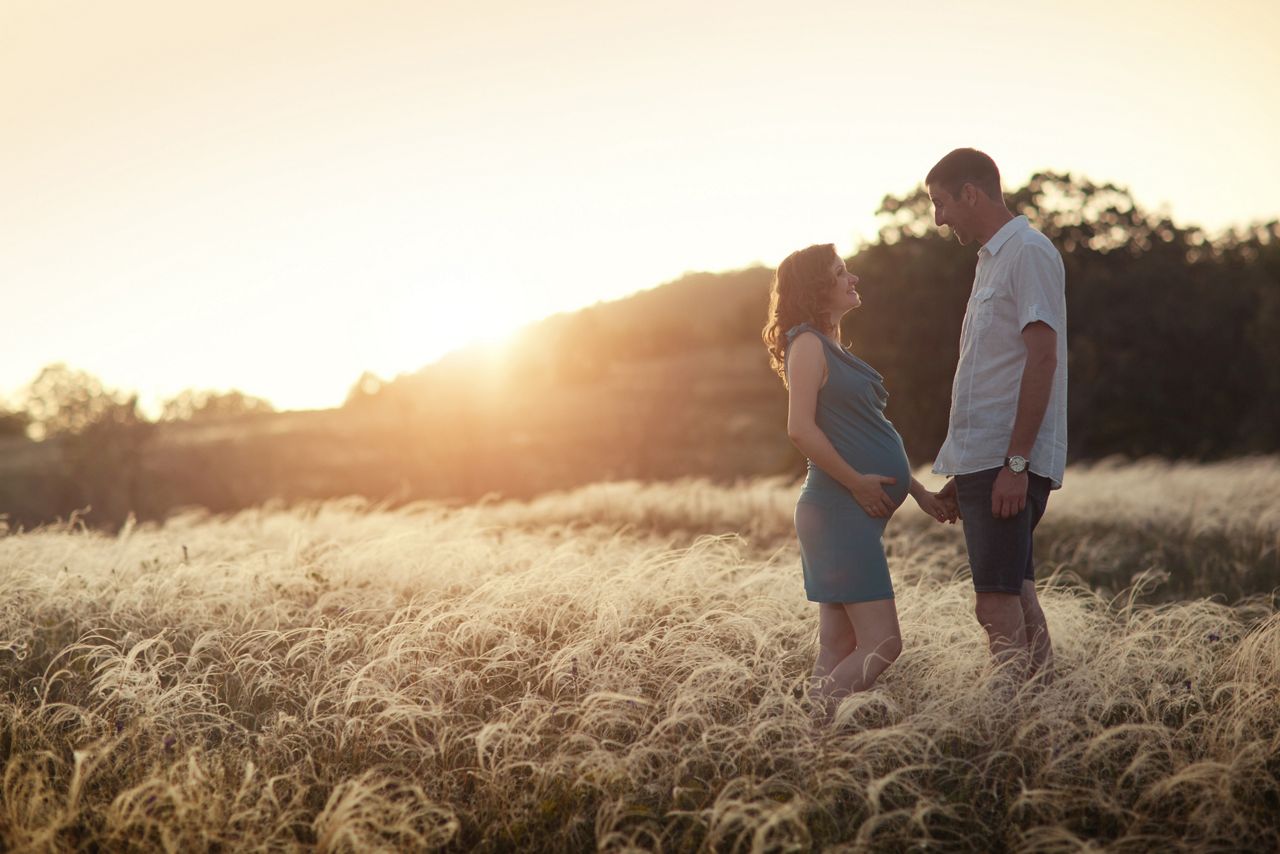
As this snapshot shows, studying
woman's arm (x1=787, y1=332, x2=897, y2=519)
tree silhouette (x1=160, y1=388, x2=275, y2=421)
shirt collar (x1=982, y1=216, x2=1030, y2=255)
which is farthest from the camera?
tree silhouette (x1=160, y1=388, x2=275, y2=421)

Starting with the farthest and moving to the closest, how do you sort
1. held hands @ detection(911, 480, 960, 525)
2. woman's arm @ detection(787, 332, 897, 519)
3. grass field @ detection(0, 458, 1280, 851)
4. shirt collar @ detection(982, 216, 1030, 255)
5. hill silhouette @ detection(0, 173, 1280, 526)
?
hill silhouette @ detection(0, 173, 1280, 526) → held hands @ detection(911, 480, 960, 525) → shirt collar @ detection(982, 216, 1030, 255) → woman's arm @ detection(787, 332, 897, 519) → grass field @ detection(0, 458, 1280, 851)

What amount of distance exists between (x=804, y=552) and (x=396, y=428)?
33.0 metres

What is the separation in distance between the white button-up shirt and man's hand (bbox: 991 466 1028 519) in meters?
0.09

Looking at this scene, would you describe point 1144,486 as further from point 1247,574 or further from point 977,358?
point 977,358

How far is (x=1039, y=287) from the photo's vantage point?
3350 mm

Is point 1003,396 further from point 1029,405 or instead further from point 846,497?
point 846,497

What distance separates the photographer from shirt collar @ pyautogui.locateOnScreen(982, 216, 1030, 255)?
11.5 feet

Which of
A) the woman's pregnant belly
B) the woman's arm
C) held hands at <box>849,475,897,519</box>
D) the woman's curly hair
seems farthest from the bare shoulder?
held hands at <box>849,475,897,519</box>

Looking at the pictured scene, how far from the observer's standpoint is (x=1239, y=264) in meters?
27.9

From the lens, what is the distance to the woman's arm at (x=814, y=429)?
327 centimetres

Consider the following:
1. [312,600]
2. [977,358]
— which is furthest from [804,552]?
[312,600]

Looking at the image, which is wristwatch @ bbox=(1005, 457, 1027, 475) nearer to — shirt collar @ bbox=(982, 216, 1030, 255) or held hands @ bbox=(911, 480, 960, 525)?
held hands @ bbox=(911, 480, 960, 525)

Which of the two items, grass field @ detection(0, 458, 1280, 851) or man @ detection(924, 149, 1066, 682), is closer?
grass field @ detection(0, 458, 1280, 851)

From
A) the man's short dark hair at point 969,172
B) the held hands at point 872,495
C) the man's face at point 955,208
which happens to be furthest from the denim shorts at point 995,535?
the man's short dark hair at point 969,172
